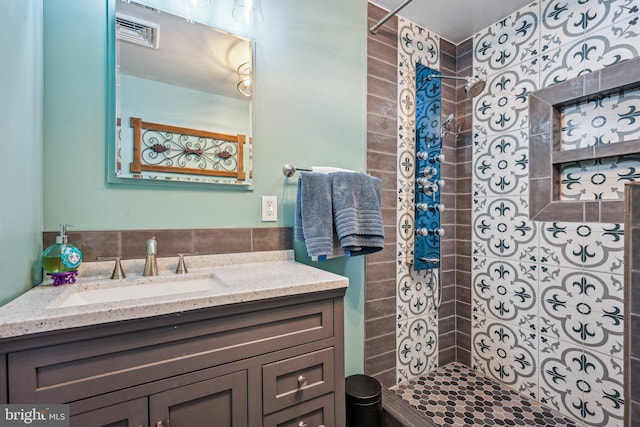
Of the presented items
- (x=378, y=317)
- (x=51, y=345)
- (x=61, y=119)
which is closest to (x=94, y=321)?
(x=51, y=345)

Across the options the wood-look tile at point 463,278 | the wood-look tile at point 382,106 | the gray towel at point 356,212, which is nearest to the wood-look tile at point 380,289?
the gray towel at point 356,212

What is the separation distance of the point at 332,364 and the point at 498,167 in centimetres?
161

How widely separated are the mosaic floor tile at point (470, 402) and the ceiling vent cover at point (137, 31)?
2.21 m

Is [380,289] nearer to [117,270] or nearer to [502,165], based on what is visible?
[502,165]

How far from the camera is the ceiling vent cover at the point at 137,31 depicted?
42.2 inches

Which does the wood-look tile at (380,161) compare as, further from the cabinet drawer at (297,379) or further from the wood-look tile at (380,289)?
the cabinet drawer at (297,379)

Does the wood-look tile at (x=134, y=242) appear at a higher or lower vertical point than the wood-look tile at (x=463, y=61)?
lower

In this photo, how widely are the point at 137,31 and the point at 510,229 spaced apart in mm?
2173

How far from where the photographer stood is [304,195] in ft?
4.07

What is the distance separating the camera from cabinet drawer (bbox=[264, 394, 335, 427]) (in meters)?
0.90

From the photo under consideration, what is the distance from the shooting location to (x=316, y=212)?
1232 millimetres

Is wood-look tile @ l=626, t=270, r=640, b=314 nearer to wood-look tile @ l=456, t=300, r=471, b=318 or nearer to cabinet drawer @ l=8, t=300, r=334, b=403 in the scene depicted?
wood-look tile @ l=456, t=300, r=471, b=318

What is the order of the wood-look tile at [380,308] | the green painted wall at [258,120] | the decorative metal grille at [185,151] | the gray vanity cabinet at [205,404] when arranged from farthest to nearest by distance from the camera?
the wood-look tile at [380,308], the decorative metal grille at [185,151], the green painted wall at [258,120], the gray vanity cabinet at [205,404]

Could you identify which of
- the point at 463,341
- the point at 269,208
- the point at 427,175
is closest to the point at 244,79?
the point at 269,208
